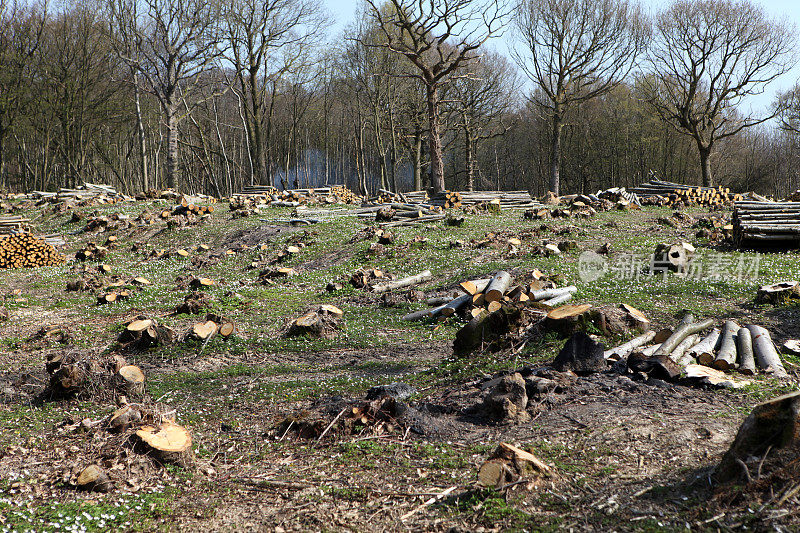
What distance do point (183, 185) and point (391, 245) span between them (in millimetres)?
42238

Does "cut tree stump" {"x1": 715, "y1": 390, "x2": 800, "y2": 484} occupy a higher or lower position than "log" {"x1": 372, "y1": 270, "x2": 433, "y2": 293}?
higher

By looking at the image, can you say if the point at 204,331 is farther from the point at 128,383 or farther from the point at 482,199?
the point at 482,199

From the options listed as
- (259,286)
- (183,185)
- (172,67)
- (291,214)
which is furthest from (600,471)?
(183,185)

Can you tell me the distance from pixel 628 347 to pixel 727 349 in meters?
1.07

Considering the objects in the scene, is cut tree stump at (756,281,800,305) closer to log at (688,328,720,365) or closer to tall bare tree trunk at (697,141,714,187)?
log at (688,328,720,365)

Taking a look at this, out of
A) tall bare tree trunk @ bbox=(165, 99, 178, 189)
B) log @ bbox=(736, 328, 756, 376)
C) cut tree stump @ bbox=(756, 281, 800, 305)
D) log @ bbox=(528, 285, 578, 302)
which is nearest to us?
log @ bbox=(736, 328, 756, 376)

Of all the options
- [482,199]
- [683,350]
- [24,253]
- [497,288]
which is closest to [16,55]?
[24,253]

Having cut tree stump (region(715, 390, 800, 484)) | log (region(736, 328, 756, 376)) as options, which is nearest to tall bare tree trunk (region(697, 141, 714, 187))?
log (region(736, 328, 756, 376))

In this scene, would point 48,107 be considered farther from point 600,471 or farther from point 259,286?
point 600,471

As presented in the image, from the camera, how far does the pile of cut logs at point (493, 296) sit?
9.29m

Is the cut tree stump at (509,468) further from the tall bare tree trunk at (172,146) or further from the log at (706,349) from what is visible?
the tall bare tree trunk at (172,146)

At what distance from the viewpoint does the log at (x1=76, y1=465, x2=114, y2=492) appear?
4461 millimetres

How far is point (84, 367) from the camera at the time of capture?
6.71m

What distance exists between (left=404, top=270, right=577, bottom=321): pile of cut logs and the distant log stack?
43.8ft
